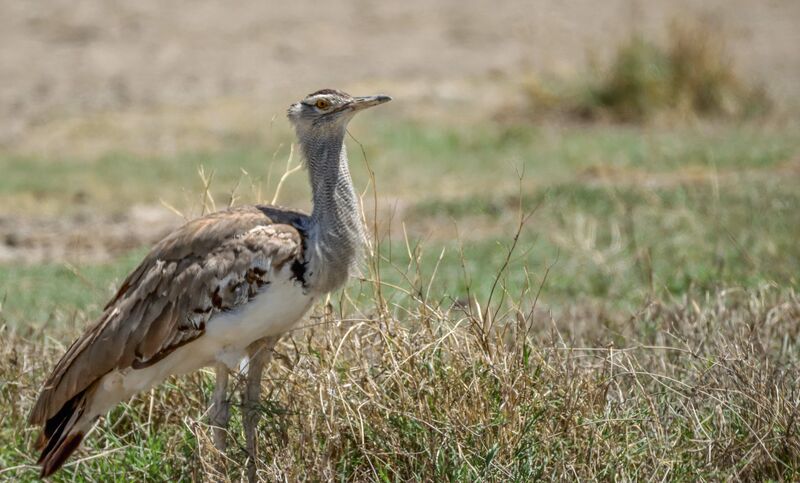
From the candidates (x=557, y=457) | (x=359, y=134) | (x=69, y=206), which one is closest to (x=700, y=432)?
(x=557, y=457)

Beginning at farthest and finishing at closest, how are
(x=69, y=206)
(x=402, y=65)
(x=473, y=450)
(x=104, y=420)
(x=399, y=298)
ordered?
1. (x=402, y=65)
2. (x=69, y=206)
3. (x=399, y=298)
4. (x=104, y=420)
5. (x=473, y=450)

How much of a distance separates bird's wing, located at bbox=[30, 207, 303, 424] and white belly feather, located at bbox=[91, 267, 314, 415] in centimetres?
3

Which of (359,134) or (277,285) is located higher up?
(277,285)

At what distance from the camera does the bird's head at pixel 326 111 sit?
14.2ft

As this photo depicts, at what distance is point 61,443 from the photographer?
4.22m

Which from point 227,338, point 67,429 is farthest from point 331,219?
point 67,429

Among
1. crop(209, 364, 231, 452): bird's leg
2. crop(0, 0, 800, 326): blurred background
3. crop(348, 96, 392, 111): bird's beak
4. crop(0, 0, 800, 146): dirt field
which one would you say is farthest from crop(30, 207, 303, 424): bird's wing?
crop(0, 0, 800, 146): dirt field

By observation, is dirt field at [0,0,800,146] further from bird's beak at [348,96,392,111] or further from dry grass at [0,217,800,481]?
bird's beak at [348,96,392,111]

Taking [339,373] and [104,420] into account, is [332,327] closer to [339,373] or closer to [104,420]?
[339,373]

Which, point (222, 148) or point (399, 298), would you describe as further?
point (222, 148)

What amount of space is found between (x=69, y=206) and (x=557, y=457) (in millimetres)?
5676

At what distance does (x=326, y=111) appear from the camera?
4348 mm

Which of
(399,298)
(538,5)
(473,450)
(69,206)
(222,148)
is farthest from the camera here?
(538,5)

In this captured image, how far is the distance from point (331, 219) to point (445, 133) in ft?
21.3
